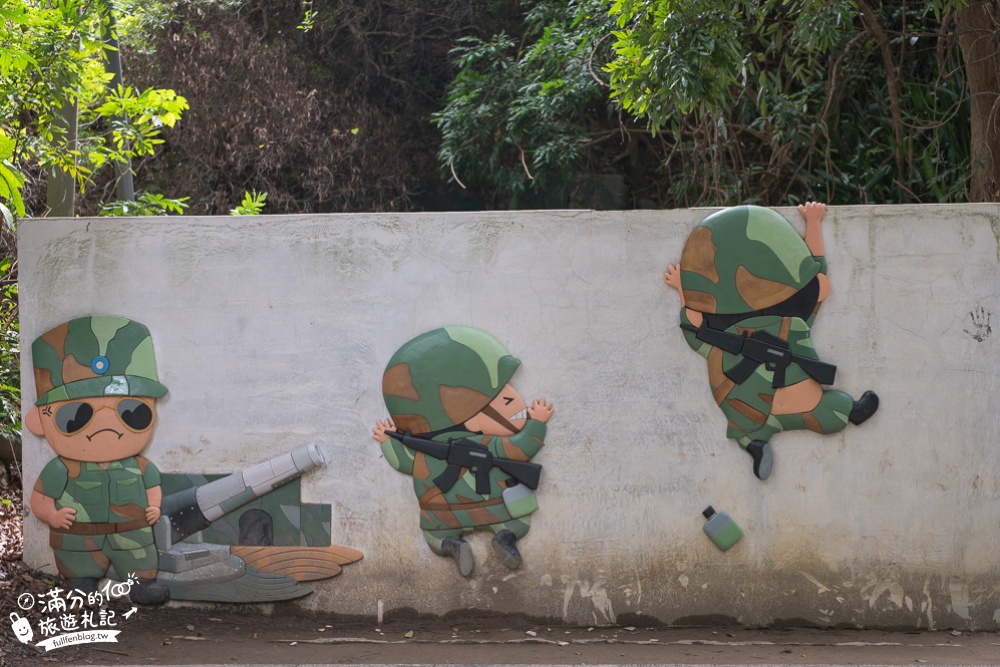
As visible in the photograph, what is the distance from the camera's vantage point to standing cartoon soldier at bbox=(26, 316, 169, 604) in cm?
465

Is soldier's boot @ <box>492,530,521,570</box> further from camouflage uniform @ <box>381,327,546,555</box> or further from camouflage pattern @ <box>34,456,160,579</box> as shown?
camouflage pattern @ <box>34,456,160,579</box>

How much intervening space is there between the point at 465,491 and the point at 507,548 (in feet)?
1.18

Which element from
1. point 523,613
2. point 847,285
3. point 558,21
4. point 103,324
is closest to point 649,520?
point 523,613

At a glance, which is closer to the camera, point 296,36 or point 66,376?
point 66,376

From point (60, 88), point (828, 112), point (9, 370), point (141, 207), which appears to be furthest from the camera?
point (828, 112)

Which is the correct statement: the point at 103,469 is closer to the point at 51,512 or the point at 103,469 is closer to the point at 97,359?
the point at 51,512

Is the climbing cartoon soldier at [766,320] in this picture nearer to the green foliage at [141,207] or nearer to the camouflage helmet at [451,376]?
the camouflage helmet at [451,376]

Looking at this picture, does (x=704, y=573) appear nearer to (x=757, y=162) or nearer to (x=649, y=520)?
(x=649, y=520)

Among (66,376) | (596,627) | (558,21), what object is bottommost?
(596,627)

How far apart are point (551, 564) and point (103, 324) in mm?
2626

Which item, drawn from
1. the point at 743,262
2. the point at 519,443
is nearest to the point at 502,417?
the point at 519,443

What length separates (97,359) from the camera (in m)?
4.65

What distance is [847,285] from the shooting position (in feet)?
14.9

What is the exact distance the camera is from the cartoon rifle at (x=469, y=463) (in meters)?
4.57
